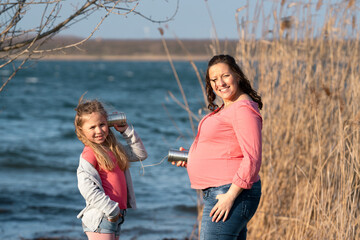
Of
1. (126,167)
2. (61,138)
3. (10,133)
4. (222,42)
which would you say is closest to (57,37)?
(126,167)

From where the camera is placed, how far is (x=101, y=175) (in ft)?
8.59

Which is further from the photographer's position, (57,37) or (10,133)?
(10,133)

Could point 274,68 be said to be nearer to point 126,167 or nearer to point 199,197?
point 199,197

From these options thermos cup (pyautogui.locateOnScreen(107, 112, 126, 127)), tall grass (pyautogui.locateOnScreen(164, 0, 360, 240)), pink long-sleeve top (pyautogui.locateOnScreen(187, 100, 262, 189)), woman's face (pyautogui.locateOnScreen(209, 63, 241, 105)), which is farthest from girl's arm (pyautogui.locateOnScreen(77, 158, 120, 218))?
tall grass (pyautogui.locateOnScreen(164, 0, 360, 240))

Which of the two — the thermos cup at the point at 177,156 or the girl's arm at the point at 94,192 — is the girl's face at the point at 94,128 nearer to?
the girl's arm at the point at 94,192

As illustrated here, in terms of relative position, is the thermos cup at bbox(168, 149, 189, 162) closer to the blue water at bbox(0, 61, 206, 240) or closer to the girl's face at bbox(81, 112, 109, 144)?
the blue water at bbox(0, 61, 206, 240)

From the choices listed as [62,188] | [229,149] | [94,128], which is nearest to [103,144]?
[94,128]

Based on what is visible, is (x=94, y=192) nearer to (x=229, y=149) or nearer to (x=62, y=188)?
(x=229, y=149)

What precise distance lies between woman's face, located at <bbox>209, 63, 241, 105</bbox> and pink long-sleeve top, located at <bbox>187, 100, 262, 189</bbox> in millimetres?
83

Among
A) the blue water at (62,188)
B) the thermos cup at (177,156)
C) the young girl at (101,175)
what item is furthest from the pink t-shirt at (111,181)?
the thermos cup at (177,156)

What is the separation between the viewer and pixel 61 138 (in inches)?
525

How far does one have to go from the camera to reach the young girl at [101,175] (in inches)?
99.2

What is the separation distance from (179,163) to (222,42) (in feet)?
7.04

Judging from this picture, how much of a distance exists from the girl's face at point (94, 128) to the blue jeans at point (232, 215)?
687 millimetres
